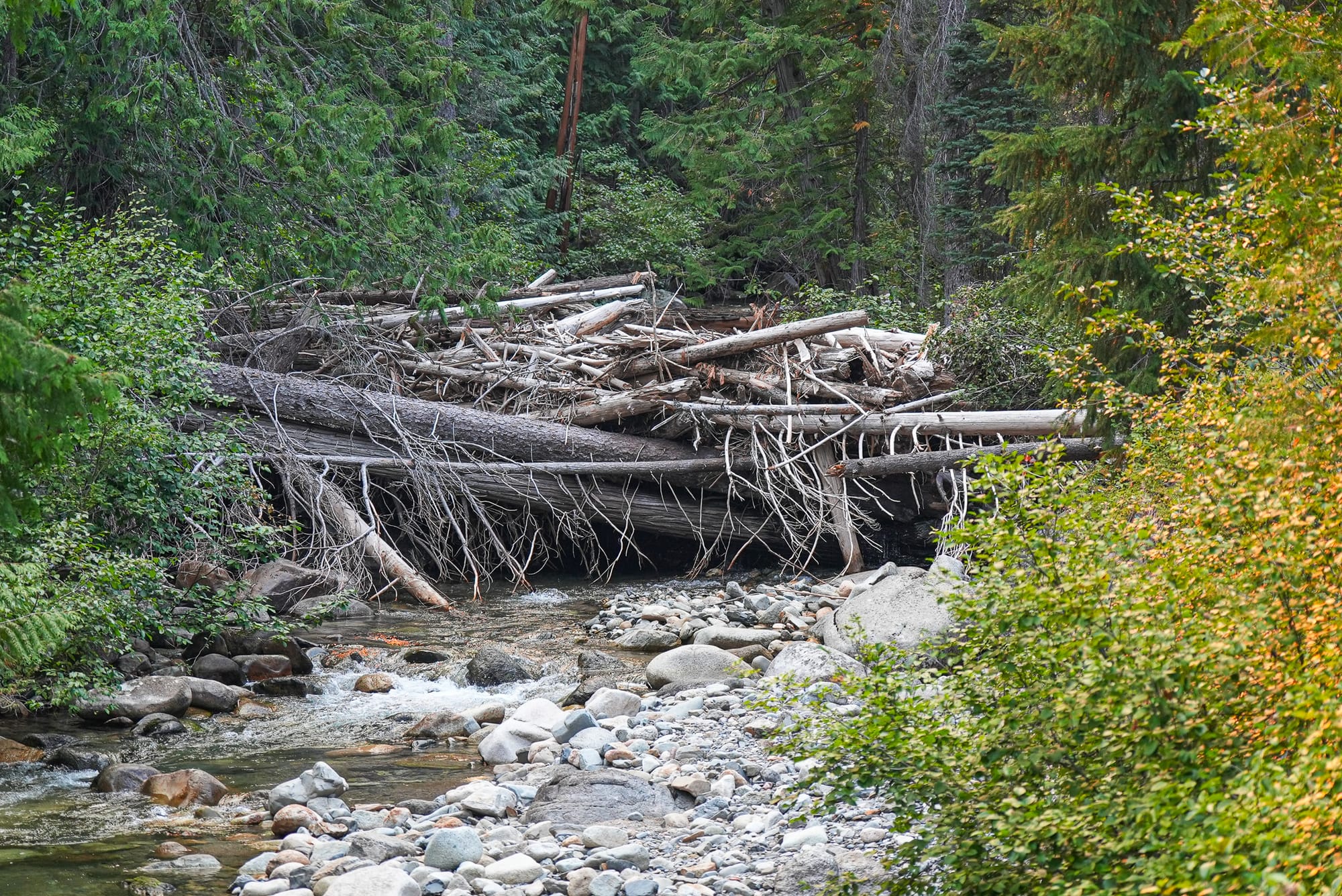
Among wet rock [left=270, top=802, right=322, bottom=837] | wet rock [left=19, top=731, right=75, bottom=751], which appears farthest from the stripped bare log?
wet rock [left=270, top=802, right=322, bottom=837]

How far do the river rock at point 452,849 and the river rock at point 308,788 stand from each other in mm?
1228

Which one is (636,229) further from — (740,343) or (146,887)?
(146,887)

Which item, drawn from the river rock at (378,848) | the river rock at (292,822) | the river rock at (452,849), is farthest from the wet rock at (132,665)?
the river rock at (452,849)

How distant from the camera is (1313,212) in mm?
3896

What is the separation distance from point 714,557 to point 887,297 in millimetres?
5583

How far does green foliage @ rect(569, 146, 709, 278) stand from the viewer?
21719 millimetres

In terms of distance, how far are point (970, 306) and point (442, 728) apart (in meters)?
8.56

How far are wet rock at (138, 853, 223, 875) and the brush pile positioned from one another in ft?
18.7

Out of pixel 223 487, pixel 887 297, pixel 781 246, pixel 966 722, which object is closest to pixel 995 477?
pixel 966 722

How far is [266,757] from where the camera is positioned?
7.06 meters

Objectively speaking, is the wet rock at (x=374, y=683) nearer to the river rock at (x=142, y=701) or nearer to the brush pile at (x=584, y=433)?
the river rock at (x=142, y=701)

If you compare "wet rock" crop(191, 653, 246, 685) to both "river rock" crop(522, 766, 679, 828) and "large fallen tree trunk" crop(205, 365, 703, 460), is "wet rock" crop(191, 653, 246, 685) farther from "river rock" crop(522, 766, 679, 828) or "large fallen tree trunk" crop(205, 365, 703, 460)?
"river rock" crop(522, 766, 679, 828)

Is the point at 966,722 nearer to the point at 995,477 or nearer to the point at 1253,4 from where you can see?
the point at 995,477

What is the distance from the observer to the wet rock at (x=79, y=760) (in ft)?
21.9
